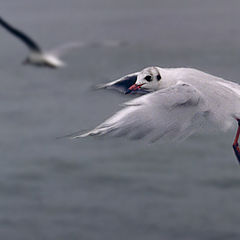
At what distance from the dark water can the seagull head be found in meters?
2.28

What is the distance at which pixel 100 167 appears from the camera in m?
13.3

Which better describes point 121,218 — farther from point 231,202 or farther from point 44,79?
point 44,79

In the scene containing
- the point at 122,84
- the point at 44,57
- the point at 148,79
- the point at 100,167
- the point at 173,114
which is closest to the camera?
the point at 173,114

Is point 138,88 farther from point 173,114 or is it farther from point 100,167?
point 100,167

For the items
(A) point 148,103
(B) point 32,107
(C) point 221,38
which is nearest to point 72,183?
(B) point 32,107

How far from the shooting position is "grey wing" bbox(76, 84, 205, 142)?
3025 mm

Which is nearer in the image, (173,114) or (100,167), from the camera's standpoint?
(173,114)

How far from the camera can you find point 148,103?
10.1ft

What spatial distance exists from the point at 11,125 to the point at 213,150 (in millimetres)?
4193

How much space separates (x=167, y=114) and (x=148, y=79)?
0.31m

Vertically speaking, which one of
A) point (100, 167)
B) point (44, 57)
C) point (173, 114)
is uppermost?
point (44, 57)

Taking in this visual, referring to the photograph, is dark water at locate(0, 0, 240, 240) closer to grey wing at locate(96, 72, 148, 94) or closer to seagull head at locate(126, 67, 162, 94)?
grey wing at locate(96, 72, 148, 94)

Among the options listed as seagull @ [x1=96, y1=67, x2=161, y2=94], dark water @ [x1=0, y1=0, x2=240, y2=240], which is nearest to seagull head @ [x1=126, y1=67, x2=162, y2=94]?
seagull @ [x1=96, y1=67, x2=161, y2=94]

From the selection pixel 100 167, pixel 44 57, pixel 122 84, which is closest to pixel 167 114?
pixel 122 84
